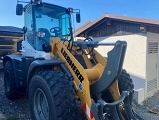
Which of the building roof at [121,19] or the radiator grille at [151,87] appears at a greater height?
the building roof at [121,19]

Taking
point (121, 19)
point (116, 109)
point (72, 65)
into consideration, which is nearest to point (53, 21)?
point (72, 65)

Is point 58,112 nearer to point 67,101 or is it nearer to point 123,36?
point 67,101

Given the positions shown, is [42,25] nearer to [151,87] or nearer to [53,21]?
[53,21]

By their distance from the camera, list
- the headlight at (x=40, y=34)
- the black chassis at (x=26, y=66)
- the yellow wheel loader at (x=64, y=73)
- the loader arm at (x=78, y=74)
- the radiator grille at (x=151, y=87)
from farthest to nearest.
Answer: the radiator grille at (x=151, y=87) < the headlight at (x=40, y=34) < the black chassis at (x=26, y=66) < the loader arm at (x=78, y=74) < the yellow wheel loader at (x=64, y=73)

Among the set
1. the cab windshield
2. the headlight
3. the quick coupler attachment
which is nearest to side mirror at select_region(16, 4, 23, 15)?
the cab windshield

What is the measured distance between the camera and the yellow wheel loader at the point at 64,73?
10.1 feet

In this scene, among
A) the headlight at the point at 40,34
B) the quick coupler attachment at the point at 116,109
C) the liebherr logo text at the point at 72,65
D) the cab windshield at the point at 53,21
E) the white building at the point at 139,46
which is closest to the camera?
the quick coupler attachment at the point at 116,109

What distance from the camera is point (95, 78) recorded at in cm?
352

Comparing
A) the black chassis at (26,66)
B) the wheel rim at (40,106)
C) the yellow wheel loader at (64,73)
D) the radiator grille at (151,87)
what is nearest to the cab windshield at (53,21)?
the yellow wheel loader at (64,73)

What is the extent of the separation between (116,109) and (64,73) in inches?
43.0

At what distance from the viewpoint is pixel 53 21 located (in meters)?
5.00

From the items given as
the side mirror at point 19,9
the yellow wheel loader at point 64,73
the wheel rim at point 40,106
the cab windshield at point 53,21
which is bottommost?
the wheel rim at point 40,106

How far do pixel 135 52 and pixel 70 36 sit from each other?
3.71m

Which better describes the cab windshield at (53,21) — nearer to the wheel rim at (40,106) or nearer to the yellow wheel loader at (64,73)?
the yellow wheel loader at (64,73)
